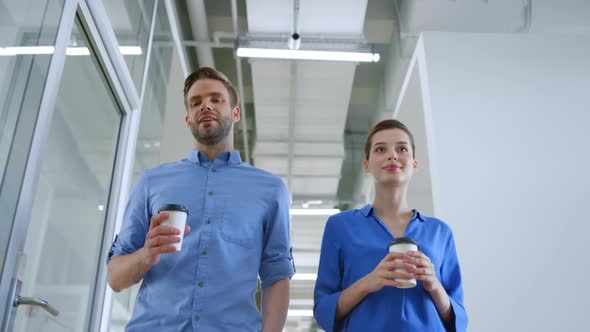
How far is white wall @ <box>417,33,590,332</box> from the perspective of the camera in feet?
10.4

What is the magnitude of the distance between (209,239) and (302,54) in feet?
11.9

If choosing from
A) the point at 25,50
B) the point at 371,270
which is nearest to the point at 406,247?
the point at 371,270

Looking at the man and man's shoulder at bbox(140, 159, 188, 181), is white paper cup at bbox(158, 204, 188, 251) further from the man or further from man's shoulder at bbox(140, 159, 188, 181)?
man's shoulder at bbox(140, 159, 188, 181)

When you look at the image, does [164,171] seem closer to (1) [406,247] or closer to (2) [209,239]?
(2) [209,239]

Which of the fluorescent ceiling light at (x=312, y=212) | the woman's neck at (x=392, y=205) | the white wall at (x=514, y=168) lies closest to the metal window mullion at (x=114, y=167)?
the woman's neck at (x=392, y=205)

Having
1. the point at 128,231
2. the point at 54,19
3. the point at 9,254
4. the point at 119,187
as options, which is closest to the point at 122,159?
the point at 119,187

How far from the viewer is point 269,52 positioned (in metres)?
5.04

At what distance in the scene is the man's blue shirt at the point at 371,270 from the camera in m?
1.56

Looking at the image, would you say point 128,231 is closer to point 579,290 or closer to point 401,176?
point 401,176

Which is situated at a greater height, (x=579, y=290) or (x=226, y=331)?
(x=579, y=290)

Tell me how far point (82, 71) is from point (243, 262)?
1449 millimetres

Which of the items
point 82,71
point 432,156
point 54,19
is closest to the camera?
point 54,19

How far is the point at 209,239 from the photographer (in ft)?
5.00

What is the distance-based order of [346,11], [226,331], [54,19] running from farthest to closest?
1. [346,11]
2. [54,19]
3. [226,331]
